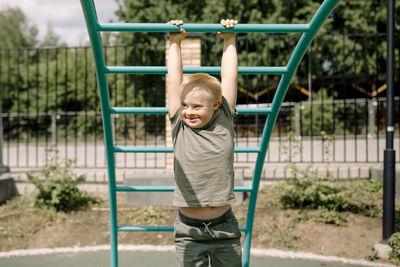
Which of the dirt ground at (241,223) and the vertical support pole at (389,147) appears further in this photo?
the dirt ground at (241,223)

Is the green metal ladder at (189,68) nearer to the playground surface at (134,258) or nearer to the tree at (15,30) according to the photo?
the playground surface at (134,258)

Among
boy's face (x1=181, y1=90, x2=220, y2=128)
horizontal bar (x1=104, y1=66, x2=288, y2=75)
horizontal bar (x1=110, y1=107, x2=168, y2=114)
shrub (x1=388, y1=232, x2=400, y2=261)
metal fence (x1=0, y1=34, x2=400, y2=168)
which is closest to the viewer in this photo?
boy's face (x1=181, y1=90, x2=220, y2=128)

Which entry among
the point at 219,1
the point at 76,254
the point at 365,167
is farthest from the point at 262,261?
the point at 219,1

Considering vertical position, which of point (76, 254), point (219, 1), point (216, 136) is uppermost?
point (219, 1)

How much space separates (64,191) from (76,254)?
120cm

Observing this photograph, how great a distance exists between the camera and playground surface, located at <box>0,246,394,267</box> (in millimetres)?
3535

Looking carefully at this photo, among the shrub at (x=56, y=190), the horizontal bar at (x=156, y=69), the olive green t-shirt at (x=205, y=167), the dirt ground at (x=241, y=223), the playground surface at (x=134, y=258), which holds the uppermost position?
the horizontal bar at (x=156, y=69)

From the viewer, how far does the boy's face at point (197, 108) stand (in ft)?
6.22

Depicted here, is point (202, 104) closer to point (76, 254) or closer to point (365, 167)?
point (76, 254)

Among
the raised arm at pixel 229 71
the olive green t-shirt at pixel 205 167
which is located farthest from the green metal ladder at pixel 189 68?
the olive green t-shirt at pixel 205 167

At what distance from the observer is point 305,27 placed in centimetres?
205

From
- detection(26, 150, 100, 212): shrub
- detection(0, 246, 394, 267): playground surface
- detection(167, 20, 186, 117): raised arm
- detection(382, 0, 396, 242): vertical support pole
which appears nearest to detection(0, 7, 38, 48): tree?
detection(26, 150, 100, 212): shrub

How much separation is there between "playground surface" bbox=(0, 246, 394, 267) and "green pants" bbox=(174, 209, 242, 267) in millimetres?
1637

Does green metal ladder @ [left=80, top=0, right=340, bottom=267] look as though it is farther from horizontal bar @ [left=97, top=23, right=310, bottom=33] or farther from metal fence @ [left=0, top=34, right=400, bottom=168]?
metal fence @ [left=0, top=34, right=400, bottom=168]
